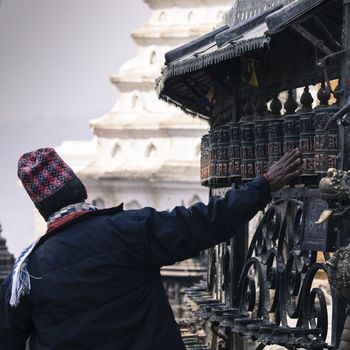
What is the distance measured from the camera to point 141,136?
4919cm

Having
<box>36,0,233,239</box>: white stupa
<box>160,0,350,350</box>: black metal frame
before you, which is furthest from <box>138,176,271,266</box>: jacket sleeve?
<box>36,0,233,239</box>: white stupa

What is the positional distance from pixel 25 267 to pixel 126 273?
540 mm

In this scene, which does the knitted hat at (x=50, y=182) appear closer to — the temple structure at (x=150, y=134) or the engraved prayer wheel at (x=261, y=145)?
the engraved prayer wheel at (x=261, y=145)

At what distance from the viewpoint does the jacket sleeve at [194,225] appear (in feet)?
25.0

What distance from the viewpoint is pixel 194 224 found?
7.61 metres

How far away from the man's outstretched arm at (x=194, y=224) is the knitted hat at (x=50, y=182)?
437mm

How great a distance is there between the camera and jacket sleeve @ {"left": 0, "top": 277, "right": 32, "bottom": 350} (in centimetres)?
786

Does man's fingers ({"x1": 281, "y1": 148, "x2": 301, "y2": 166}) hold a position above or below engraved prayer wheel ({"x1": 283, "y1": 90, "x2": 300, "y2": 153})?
below

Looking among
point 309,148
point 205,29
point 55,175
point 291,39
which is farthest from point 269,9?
point 205,29

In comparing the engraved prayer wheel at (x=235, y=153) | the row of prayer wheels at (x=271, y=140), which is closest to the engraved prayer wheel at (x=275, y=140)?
the row of prayer wheels at (x=271, y=140)

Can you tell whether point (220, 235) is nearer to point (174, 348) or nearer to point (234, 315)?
point (174, 348)

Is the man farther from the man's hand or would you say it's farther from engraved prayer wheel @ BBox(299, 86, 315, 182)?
engraved prayer wheel @ BBox(299, 86, 315, 182)

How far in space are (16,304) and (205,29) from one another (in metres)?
40.6

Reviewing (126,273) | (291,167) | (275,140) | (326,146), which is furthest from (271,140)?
(126,273)
